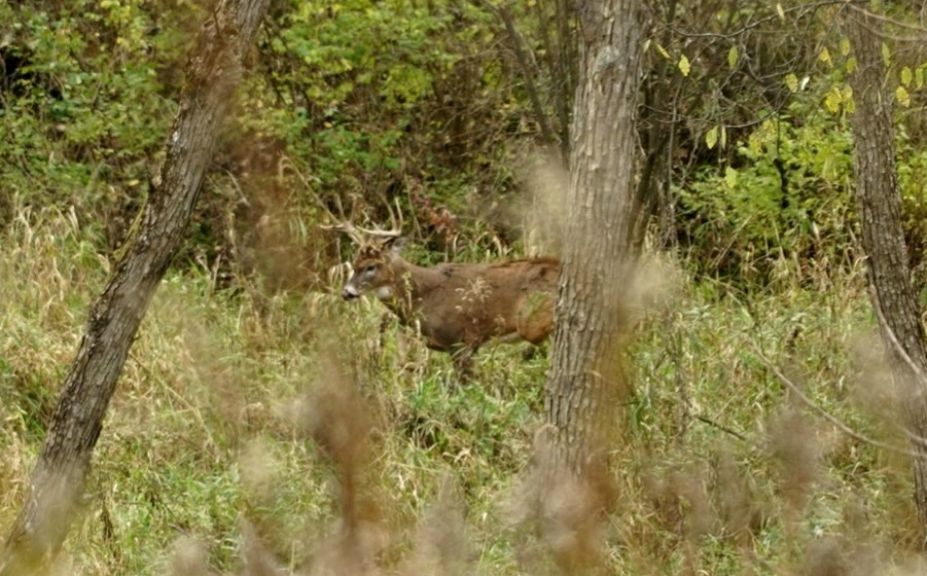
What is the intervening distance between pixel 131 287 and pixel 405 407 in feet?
11.1

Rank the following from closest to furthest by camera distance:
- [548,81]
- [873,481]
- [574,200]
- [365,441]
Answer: [365,441]
[574,200]
[873,481]
[548,81]

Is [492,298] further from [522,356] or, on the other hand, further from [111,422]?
[111,422]

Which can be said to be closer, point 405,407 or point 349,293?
point 405,407

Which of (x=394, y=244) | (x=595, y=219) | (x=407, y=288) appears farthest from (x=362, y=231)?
(x=595, y=219)

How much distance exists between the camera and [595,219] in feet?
25.3

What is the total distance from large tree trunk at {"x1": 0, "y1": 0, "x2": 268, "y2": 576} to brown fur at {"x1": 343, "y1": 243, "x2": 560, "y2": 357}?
4415 mm

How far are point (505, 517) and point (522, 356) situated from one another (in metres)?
4.84

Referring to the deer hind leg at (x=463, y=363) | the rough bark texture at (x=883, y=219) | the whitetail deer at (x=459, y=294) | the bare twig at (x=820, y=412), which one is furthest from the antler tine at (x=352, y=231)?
the bare twig at (x=820, y=412)

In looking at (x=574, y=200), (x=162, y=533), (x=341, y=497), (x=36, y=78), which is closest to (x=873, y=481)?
(x=574, y=200)

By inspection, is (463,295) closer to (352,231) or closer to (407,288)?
(407,288)

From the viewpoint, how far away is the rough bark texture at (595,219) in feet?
24.8

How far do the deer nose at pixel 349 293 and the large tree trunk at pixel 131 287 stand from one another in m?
4.58

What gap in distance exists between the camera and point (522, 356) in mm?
11336

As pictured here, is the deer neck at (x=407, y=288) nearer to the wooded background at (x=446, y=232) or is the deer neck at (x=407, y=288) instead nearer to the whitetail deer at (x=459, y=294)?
the whitetail deer at (x=459, y=294)
